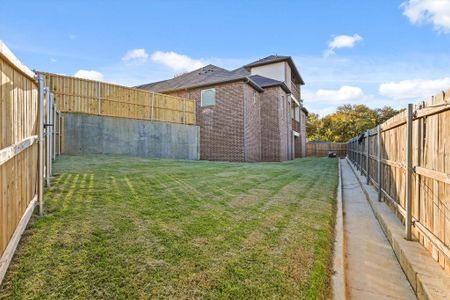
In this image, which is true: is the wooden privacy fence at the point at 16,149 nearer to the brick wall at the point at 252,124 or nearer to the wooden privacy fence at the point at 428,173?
the wooden privacy fence at the point at 428,173

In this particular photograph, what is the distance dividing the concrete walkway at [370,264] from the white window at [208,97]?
13.4 metres

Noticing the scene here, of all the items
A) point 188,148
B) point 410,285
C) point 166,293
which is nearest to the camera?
point 166,293

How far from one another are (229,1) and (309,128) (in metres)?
37.7

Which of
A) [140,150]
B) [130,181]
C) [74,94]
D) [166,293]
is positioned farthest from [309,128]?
[166,293]

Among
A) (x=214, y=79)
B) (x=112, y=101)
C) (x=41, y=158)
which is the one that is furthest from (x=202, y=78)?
(x=41, y=158)

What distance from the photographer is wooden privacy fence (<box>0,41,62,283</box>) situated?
6.96 ft

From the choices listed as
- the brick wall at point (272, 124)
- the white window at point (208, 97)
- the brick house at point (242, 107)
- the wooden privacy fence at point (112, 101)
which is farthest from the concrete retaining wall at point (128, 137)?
the brick wall at point (272, 124)

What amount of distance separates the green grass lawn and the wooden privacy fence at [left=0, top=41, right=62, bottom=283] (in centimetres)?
20

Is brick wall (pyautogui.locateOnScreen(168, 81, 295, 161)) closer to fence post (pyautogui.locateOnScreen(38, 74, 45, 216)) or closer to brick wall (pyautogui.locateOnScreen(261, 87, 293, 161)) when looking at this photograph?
brick wall (pyautogui.locateOnScreen(261, 87, 293, 161))

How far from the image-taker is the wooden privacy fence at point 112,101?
11.1 meters

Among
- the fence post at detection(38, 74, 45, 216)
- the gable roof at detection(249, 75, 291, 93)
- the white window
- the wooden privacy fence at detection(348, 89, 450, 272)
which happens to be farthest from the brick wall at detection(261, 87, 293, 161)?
the fence post at detection(38, 74, 45, 216)

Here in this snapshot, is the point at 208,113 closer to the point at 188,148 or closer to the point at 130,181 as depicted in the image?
the point at 188,148

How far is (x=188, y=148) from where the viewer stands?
1617 centimetres

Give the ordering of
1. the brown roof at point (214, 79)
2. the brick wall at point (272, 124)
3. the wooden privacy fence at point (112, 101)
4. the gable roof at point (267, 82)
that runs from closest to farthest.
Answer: the wooden privacy fence at point (112, 101) → the brown roof at point (214, 79) → the gable roof at point (267, 82) → the brick wall at point (272, 124)
